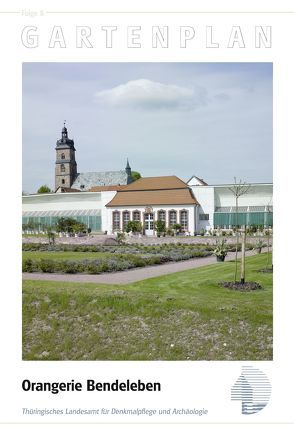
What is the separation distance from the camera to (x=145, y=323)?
7.39m

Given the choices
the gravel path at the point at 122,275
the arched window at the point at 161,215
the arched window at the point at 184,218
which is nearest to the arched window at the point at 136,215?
the arched window at the point at 161,215

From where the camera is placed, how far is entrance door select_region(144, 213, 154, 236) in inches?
1032

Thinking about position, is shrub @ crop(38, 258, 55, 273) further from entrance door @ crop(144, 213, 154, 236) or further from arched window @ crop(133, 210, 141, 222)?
arched window @ crop(133, 210, 141, 222)

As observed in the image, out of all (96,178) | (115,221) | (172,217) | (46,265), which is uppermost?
(96,178)

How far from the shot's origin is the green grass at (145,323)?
6684mm

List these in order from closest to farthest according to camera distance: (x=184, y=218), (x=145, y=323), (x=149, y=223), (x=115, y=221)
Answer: (x=145, y=323) < (x=149, y=223) < (x=115, y=221) < (x=184, y=218)
